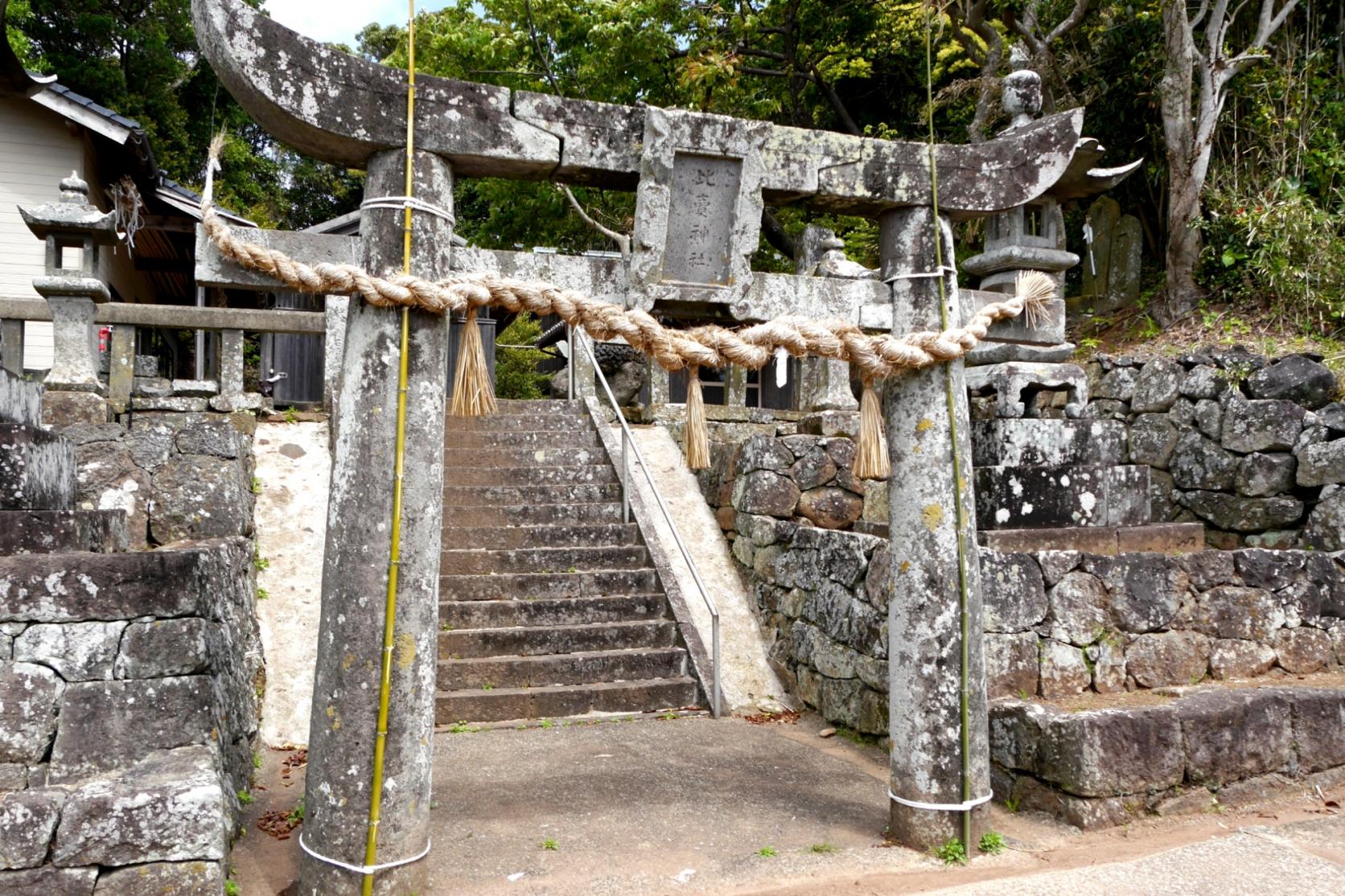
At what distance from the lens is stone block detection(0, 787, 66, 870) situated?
121 inches

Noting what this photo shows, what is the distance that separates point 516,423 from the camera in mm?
9500

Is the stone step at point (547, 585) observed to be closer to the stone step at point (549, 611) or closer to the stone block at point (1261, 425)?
the stone step at point (549, 611)

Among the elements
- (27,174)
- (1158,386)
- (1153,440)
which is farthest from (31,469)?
(27,174)

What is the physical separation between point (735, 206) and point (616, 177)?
0.55 metres

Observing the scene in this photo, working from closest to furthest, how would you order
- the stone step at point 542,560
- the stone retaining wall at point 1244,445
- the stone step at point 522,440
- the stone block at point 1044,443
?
the stone block at point 1044,443 < the stone step at point 542,560 < the stone retaining wall at point 1244,445 < the stone step at point 522,440

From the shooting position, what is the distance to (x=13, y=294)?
12.2 meters

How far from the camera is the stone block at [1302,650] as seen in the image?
227 inches

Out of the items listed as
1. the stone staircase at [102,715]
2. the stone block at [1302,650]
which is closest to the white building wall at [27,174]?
the stone staircase at [102,715]

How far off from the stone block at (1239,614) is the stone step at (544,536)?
4.21 meters

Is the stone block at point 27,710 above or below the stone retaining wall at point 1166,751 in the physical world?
above

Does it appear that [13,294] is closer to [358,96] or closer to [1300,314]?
[358,96]

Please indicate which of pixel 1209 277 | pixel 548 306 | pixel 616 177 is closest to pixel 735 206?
pixel 616 177

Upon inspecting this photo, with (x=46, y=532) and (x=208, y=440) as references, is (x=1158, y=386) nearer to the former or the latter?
(x=208, y=440)

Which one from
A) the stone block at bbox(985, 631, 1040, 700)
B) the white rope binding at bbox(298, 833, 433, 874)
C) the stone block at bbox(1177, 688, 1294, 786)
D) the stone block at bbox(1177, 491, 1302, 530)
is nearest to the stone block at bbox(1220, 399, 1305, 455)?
the stone block at bbox(1177, 491, 1302, 530)
